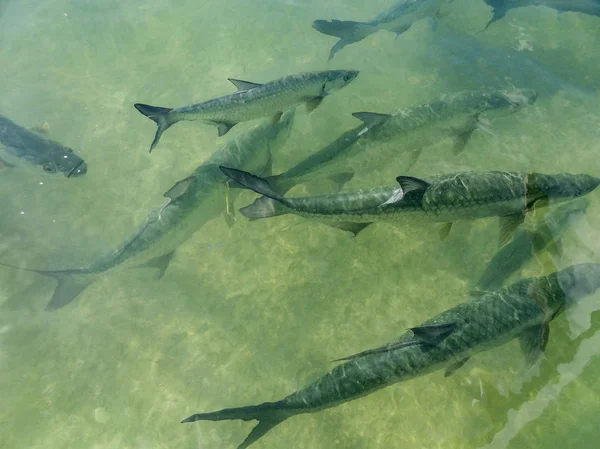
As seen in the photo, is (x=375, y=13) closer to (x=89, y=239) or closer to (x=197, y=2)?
(x=197, y=2)

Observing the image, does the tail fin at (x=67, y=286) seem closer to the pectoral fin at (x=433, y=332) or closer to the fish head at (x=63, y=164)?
the fish head at (x=63, y=164)

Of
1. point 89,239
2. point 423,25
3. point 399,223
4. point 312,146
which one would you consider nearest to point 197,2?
point 423,25

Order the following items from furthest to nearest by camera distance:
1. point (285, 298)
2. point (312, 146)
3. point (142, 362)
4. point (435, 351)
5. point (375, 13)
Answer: point (375, 13)
point (312, 146)
point (285, 298)
point (142, 362)
point (435, 351)

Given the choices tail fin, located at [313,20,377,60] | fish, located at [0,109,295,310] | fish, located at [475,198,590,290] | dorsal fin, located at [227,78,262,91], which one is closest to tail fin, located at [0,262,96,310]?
fish, located at [0,109,295,310]

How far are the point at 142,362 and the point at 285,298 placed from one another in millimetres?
1756

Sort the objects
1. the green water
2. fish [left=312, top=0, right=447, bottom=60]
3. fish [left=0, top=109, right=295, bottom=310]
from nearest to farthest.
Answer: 1. the green water
2. fish [left=0, top=109, right=295, bottom=310]
3. fish [left=312, top=0, right=447, bottom=60]

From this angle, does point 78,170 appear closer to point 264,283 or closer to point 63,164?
point 63,164

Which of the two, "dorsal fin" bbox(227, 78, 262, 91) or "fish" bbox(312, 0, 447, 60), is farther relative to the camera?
"fish" bbox(312, 0, 447, 60)

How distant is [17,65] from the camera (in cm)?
921

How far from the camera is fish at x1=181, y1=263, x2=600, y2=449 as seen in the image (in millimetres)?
3506

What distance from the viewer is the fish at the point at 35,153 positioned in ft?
20.9

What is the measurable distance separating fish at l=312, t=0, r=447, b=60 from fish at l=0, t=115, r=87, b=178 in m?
4.67

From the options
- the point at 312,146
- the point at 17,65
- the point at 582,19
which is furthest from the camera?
the point at 582,19

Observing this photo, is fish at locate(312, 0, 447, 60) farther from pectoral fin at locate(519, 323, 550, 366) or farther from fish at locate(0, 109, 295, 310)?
pectoral fin at locate(519, 323, 550, 366)
